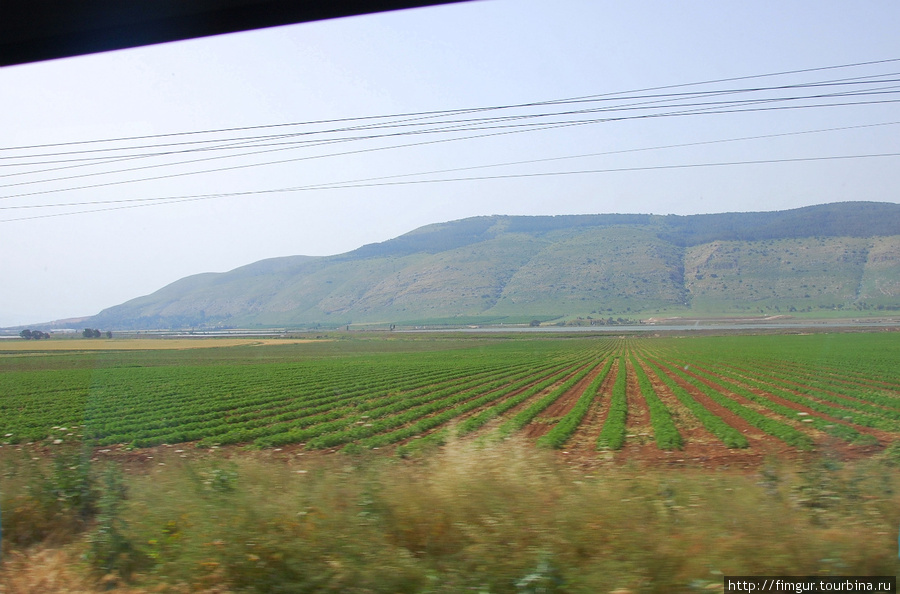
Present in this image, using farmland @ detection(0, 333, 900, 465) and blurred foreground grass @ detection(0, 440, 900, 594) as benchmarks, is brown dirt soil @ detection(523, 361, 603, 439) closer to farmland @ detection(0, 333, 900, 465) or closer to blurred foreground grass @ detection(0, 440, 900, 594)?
farmland @ detection(0, 333, 900, 465)

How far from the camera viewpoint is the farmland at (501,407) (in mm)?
14591

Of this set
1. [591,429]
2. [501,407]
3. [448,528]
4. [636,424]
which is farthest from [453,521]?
[501,407]

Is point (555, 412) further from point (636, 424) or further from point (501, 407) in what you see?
point (636, 424)

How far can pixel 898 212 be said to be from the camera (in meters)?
125

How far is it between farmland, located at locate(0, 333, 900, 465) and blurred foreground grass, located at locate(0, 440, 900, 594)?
4.45 metres

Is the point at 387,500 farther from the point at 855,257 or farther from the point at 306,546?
the point at 855,257

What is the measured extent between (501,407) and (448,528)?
53.7 feet

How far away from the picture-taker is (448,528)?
528cm

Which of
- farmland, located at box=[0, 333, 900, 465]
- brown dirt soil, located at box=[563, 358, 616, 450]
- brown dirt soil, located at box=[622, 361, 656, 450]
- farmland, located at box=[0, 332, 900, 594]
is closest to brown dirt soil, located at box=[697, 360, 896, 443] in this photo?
farmland, located at box=[0, 333, 900, 465]

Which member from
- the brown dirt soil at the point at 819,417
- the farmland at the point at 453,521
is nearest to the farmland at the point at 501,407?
the brown dirt soil at the point at 819,417

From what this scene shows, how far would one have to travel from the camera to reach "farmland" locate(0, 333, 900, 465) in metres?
14.6

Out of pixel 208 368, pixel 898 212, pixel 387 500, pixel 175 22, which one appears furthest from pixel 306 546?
pixel 898 212

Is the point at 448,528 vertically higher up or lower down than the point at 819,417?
higher up

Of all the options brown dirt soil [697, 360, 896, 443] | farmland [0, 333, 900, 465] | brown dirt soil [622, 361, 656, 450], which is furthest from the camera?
farmland [0, 333, 900, 465]
